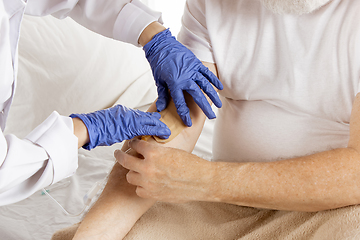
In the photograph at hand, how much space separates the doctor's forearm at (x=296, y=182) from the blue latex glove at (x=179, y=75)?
270 mm

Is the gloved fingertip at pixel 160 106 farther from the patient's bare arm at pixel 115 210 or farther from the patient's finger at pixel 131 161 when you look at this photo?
the patient's finger at pixel 131 161

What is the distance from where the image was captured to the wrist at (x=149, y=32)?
4.40 feet

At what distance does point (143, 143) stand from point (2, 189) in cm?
43

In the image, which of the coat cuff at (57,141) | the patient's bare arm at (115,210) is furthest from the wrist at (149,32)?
the coat cuff at (57,141)

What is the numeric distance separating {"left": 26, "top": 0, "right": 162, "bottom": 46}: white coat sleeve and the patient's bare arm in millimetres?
483

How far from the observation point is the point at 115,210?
1.10 metres

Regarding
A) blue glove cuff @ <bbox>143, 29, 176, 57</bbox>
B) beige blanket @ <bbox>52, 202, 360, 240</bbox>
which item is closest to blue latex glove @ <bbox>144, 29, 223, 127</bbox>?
blue glove cuff @ <bbox>143, 29, 176, 57</bbox>

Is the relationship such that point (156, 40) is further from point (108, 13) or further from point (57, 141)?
point (57, 141)

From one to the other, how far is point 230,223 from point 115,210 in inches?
15.3

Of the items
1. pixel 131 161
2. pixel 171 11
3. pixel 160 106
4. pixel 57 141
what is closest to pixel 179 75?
pixel 160 106

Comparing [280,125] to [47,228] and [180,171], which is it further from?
[47,228]

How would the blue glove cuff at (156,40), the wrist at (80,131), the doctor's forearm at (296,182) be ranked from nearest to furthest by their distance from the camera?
1. the doctor's forearm at (296,182)
2. the wrist at (80,131)
3. the blue glove cuff at (156,40)

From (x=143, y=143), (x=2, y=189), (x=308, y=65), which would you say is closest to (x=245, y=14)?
(x=308, y=65)

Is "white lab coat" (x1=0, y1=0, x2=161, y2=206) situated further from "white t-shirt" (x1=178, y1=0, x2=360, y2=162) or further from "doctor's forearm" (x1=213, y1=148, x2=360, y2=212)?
"white t-shirt" (x1=178, y1=0, x2=360, y2=162)
